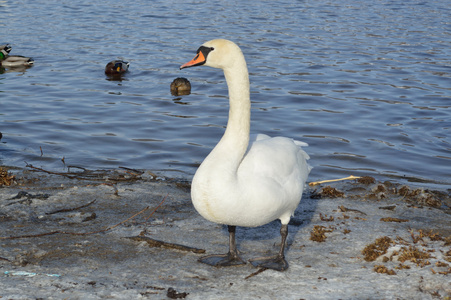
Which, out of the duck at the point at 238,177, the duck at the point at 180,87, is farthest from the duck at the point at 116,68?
the duck at the point at 238,177

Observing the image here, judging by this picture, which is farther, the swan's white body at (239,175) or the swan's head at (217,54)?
the swan's head at (217,54)

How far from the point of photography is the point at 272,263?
5.60 m

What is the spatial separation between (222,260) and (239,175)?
2.98ft

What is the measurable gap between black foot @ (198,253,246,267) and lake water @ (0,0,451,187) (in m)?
3.98

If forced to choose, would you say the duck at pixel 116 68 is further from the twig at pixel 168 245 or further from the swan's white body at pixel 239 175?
the swan's white body at pixel 239 175

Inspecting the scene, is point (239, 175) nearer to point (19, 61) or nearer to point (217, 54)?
point (217, 54)

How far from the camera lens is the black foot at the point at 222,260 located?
565 centimetres

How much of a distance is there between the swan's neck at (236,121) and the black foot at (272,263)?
0.98 meters

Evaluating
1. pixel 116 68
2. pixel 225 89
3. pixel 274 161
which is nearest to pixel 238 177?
pixel 274 161

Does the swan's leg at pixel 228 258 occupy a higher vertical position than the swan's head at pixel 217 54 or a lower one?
lower

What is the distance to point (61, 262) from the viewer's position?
221 inches

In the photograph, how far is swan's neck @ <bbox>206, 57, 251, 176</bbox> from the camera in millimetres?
5359

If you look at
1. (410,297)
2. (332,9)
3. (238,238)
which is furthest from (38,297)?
(332,9)

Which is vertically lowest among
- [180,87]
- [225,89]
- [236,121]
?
[225,89]
